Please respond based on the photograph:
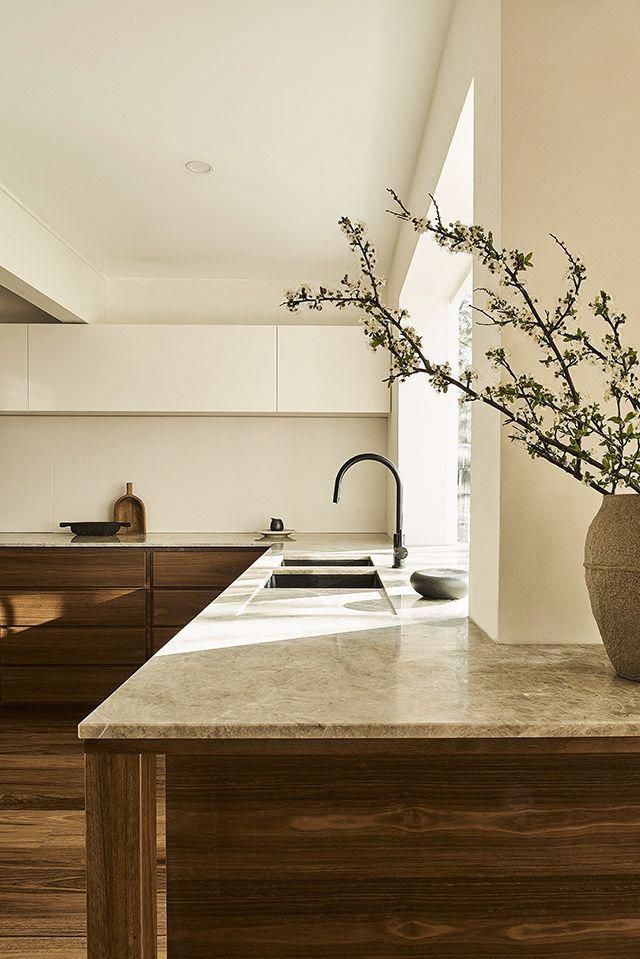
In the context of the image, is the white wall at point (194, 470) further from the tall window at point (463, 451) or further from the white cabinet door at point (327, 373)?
the tall window at point (463, 451)

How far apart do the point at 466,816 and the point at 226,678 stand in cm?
40

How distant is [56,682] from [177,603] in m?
0.73

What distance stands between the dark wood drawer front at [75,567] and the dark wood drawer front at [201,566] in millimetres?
93

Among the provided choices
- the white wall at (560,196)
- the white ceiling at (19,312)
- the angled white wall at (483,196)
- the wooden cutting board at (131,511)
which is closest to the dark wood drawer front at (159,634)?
the wooden cutting board at (131,511)

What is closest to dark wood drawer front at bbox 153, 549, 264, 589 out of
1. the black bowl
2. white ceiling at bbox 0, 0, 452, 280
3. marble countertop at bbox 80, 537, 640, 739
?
the black bowl

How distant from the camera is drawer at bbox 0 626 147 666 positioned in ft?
12.6

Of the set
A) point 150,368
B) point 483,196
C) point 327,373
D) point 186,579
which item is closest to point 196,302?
point 150,368

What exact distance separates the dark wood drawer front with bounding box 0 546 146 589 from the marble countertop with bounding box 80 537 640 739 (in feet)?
7.41

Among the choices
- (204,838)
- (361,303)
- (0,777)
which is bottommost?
(0,777)

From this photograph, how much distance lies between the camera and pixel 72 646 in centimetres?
386

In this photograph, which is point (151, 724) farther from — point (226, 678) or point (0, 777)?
point (0, 777)

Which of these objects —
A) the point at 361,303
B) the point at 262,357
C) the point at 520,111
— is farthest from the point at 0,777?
the point at 520,111

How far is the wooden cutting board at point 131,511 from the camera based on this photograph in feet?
14.7

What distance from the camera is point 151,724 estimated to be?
95 centimetres
